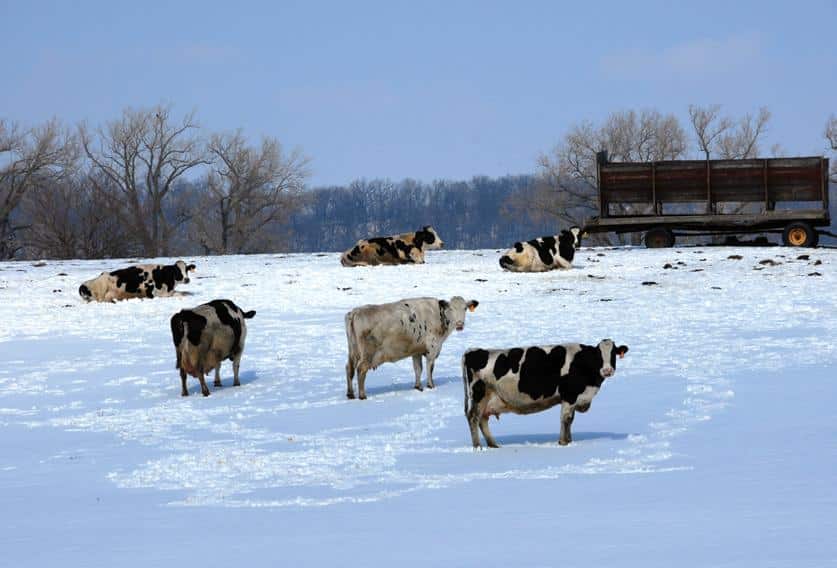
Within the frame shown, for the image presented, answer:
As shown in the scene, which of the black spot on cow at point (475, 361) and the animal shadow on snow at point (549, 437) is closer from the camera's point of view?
the black spot on cow at point (475, 361)

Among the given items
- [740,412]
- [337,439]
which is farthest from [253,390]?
[740,412]

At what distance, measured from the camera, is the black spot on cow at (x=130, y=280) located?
2734cm

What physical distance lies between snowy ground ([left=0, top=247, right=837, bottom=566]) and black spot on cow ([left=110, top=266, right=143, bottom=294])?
3.51m

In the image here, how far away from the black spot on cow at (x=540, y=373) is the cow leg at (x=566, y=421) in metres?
A: 0.18

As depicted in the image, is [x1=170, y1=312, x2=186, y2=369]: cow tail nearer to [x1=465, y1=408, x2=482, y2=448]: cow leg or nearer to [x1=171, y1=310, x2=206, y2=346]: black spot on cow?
[x1=171, y1=310, x2=206, y2=346]: black spot on cow

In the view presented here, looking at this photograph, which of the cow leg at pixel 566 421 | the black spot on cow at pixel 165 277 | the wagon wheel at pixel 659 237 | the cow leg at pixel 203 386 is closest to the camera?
the cow leg at pixel 566 421

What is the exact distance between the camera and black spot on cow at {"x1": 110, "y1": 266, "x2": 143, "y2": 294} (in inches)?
1077

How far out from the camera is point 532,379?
1049 centimetres

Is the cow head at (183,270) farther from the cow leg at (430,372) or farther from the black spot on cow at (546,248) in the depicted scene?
the cow leg at (430,372)

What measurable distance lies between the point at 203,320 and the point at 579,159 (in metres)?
62.9

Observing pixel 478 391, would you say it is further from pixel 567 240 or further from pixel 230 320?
pixel 567 240

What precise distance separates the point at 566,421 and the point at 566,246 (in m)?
20.2

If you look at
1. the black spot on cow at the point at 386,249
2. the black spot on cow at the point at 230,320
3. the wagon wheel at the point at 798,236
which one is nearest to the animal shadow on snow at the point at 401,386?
the black spot on cow at the point at 230,320

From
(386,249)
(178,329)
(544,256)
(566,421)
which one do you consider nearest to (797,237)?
(544,256)
